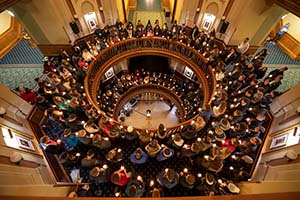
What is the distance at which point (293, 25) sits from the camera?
9500mm

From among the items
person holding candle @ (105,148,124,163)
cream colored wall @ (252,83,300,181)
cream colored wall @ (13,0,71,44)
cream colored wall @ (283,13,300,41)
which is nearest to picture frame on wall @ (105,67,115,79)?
cream colored wall @ (13,0,71,44)

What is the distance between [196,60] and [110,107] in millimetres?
3815

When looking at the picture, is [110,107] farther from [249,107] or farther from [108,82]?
[249,107]

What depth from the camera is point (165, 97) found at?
908 cm

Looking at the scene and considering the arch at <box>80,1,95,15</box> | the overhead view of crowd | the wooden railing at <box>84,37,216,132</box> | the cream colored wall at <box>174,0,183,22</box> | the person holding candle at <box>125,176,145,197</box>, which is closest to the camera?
the person holding candle at <box>125,176,145,197</box>

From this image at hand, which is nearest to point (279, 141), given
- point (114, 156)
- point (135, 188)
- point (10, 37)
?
point (135, 188)

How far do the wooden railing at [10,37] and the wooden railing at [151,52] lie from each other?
494 cm

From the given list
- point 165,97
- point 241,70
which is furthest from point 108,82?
point 241,70

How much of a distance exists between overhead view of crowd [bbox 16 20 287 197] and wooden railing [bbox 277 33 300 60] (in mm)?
3343

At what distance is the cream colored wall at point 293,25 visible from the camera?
9273 mm

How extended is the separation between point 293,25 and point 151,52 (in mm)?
7067

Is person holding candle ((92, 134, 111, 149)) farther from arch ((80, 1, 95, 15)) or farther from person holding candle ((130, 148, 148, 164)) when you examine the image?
arch ((80, 1, 95, 15))

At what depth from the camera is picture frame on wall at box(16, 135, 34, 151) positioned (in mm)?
5129

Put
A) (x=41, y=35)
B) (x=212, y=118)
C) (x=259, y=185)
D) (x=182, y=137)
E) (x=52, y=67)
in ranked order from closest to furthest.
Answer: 1. (x=259, y=185)
2. (x=182, y=137)
3. (x=212, y=118)
4. (x=52, y=67)
5. (x=41, y=35)
